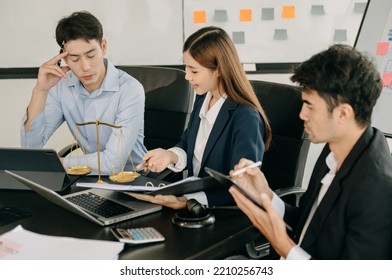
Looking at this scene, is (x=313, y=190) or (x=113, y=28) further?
(x=113, y=28)

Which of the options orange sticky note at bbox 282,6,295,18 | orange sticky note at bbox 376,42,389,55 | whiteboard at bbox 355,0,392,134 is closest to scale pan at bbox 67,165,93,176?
whiteboard at bbox 355,0,392,134

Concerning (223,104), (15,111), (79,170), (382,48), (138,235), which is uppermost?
(382,48)

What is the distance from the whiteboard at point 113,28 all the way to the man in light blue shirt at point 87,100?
953 millimetres

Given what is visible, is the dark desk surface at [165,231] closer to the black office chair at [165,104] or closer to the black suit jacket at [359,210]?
the black suit jacket at [359,210]

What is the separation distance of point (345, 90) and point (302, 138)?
599 mm

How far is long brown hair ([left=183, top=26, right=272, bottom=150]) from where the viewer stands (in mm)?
1781

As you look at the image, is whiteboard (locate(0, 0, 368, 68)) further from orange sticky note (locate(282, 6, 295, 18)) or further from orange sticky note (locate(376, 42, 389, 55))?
orange sticky note (locate(376, 42, 389, 55))

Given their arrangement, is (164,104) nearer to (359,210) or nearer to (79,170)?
(79,170)

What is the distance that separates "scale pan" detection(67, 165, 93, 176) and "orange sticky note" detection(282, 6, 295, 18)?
1.81 meters

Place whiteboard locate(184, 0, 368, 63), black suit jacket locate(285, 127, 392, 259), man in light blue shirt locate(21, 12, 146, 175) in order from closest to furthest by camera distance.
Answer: black suit jacket locate(285, 127, 392, 259), man in light blue shirt locate(21, 12, 146, 175), whiteboard locate(184, 0, 368, 63)

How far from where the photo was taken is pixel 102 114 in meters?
2.19

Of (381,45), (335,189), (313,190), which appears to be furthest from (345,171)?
(381,45)

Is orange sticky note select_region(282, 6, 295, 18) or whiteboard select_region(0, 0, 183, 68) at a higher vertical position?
orange sticky note select_region(282, 6, 295, 18)

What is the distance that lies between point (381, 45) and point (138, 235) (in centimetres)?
138
